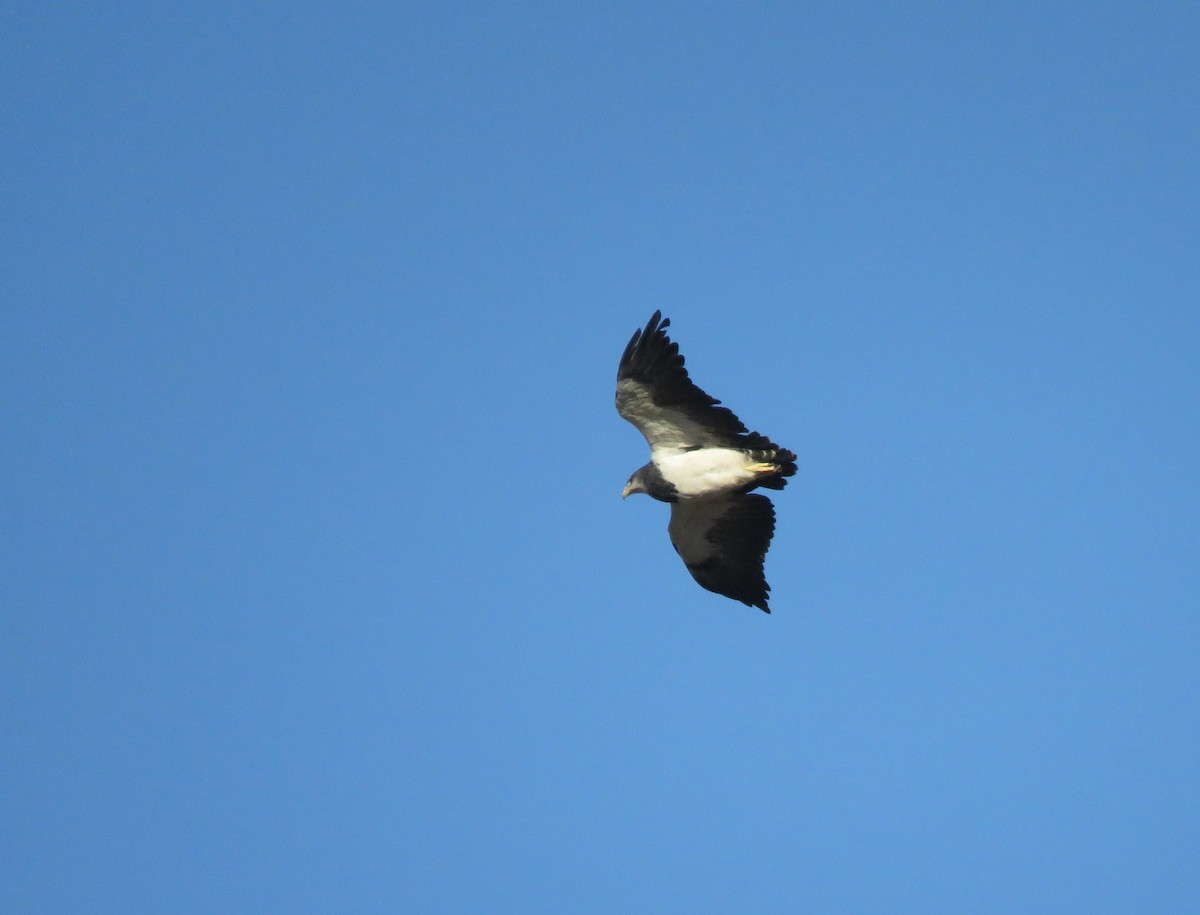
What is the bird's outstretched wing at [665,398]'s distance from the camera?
15.4 m

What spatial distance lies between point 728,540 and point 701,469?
1292 mm

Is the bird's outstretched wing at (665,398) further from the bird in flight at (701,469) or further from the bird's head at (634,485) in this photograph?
the bird's head at (634,485)

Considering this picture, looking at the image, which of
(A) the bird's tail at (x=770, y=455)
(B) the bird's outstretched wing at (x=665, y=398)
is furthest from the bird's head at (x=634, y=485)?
(A) the bird's tail at (x=770, y=455)

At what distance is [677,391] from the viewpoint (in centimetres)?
1553

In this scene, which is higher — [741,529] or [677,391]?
[677,391]

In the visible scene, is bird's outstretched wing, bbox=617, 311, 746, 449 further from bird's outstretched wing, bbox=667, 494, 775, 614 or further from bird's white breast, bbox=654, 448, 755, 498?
bird's outstretched wing, bbox=667, 494, 775, 614

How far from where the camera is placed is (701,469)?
53.1 ft

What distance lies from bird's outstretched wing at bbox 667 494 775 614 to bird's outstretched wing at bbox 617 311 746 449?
107 cm

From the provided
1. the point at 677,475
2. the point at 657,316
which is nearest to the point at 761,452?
the point at 677,475

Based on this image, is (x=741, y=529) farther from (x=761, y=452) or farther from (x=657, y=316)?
(x=657, y=316)

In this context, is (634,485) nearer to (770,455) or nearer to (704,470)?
(704,470)

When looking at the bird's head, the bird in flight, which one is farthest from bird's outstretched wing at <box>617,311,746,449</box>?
the bird's head

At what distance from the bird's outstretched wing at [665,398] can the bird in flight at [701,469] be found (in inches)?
0.5

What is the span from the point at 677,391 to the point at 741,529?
7.85 feet
